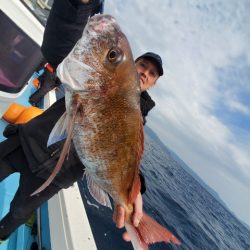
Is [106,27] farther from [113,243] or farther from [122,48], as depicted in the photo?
[113,243]

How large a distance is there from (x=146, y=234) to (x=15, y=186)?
3.39 meters

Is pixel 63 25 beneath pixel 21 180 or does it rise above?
above

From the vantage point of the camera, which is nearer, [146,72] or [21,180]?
[21,180]

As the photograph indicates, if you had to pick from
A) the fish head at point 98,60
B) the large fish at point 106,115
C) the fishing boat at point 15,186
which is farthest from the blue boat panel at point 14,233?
the fish head at point 98,60

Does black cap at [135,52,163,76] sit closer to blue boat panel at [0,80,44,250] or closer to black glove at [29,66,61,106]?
blue boat panel at [0,80,44,250]

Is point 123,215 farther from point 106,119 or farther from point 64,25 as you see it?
point 64,25

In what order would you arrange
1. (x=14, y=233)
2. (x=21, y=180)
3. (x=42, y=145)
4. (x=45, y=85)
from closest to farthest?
(x=42, y=145) → (x=21, y=180) → (x=14, y=233) → (x=45, y=85)

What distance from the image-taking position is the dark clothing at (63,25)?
81.8 inches

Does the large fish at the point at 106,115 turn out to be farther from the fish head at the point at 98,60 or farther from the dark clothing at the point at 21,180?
the dark clothing at the point at 21,180

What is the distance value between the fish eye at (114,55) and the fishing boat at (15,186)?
2.32 metres

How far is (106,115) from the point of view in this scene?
192 centimetres

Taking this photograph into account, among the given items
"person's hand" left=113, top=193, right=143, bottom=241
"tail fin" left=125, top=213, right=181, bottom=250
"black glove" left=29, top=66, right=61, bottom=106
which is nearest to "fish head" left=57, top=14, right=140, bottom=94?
"person's hand" left=113, top=193, right=143, bottom=241

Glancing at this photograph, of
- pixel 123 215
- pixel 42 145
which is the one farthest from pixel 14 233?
pixel 123 215

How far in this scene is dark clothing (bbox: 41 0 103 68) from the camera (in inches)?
81.8
